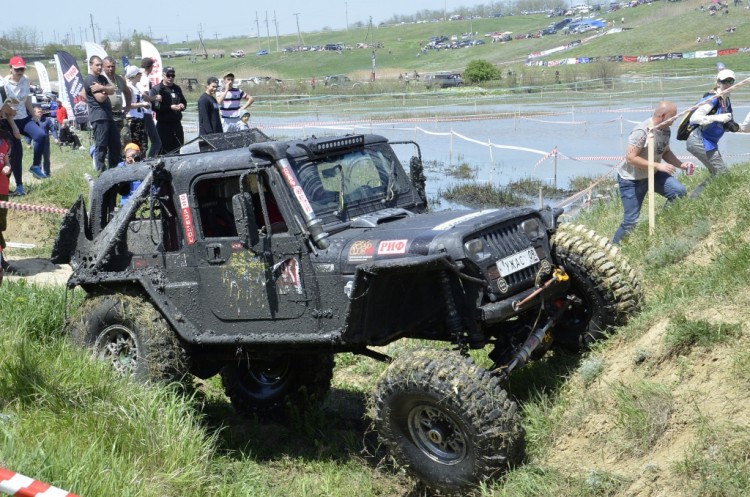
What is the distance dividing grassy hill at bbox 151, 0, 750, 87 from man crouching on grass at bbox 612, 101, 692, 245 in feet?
111

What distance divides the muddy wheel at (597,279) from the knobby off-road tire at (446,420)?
1401mm

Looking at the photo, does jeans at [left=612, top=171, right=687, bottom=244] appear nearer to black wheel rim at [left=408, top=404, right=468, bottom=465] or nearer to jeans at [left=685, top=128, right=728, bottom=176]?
jeans at [left=685, top=128, right=728, bottom=176]

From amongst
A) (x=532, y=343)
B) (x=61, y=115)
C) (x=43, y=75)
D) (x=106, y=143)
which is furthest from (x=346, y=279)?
(x=43, y=75)

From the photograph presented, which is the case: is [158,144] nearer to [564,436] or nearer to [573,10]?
[564,436]

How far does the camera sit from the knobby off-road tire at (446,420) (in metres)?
5.75

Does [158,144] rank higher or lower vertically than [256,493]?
higher

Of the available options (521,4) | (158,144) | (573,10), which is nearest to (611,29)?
(573,10)

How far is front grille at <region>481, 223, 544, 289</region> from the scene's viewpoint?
628 cm

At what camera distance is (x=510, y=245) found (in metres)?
6.43

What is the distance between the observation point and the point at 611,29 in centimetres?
9225

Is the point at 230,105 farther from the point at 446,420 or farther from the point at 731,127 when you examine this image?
the point at 446,420

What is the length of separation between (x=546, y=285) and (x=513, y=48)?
3557 inches

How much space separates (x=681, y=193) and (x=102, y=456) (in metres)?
7.17

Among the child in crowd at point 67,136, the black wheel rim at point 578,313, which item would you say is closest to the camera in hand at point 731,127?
the black wheel rim at point 578,313
